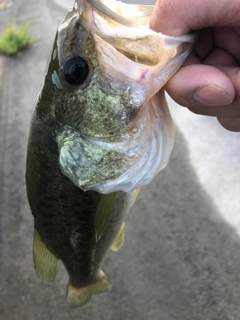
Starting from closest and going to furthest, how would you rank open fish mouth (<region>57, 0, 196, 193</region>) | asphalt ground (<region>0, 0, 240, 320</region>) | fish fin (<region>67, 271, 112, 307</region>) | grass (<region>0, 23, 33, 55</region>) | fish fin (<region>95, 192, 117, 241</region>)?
open fish mouth (<region>57, 0, 196, 193</region>) → fish fin (<region>95, 192, 117, 241</region>) → fish fin (<region>67, 271, 112, 307</region>) → asphalt ground (<region>0, 0, 240, 320</region>) → grass (<region>0, 23, 33, 55</region>)

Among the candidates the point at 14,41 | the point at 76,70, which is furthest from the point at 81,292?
the point at 14,41

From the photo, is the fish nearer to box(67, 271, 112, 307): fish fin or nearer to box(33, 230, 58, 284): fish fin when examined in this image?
box(33, 230, 58, 284): fish fin

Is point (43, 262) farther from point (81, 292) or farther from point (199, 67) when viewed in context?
point (199, 67)

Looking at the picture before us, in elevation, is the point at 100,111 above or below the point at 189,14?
below

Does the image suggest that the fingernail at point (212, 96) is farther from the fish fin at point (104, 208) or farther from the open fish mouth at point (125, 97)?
the fish fin at point (104, 208)

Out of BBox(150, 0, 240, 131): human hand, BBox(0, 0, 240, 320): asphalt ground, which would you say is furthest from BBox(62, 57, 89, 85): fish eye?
Answer: BBox(0, 0, 240, 320): asphalt ground

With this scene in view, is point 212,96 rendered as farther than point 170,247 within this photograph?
No
